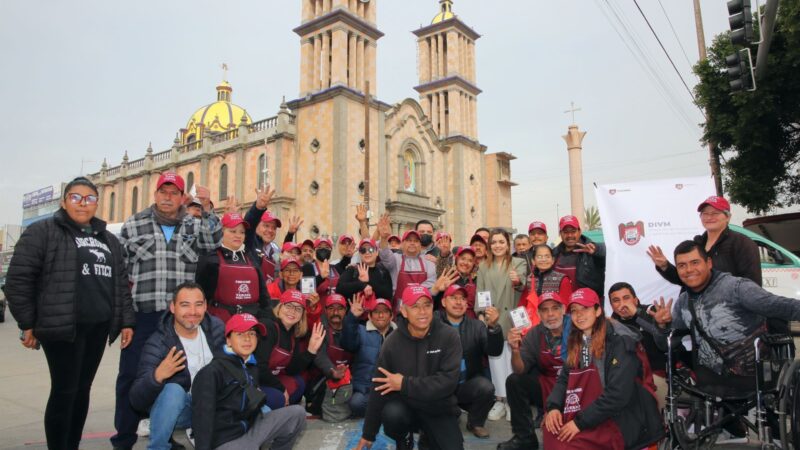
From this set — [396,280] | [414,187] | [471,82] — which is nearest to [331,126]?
[414,187]

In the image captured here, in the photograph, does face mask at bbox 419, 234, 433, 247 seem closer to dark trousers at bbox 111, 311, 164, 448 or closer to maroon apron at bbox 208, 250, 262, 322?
maroon apron at bbox 208, 250, 262, 322

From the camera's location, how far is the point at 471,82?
131ft

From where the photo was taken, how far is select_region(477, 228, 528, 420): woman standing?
5863 millimetres

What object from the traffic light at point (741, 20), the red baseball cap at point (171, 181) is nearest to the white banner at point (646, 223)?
the traffic light at point (741, 20)

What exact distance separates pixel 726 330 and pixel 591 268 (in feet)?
6.91

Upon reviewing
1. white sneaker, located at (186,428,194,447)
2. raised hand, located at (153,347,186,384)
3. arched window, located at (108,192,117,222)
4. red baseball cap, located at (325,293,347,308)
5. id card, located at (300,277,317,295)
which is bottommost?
white sneaker, located at (186,428,194,447)

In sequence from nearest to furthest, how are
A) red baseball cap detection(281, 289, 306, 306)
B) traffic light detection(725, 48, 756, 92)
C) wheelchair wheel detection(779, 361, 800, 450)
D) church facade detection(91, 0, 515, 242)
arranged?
wheelchair wheel detection(779, 361, 800, 450)
red baseball cap detection(281, 289, 306, 306)
traffic light detection(725, 48, 756, 92)
church facade detection(91, 0, 515, 242)

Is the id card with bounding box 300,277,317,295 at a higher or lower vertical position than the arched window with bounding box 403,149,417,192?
lower

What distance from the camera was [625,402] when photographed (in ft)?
12.2

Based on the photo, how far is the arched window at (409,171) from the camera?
3434cm

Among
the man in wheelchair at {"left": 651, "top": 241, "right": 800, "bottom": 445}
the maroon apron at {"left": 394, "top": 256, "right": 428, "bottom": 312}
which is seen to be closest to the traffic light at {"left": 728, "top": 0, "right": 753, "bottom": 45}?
the man in wheelchair at {"left": 651, "top": 241, "right": 800, "bottom": 445}

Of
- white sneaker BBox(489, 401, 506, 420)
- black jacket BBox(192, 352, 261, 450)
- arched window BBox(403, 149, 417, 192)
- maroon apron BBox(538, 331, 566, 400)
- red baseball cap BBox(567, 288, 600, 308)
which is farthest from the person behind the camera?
arched window BBox(403, 149, 417, 192)

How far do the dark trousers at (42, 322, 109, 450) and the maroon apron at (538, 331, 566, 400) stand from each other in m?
3.67

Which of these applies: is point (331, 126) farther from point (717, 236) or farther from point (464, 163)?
point (717, 236)
